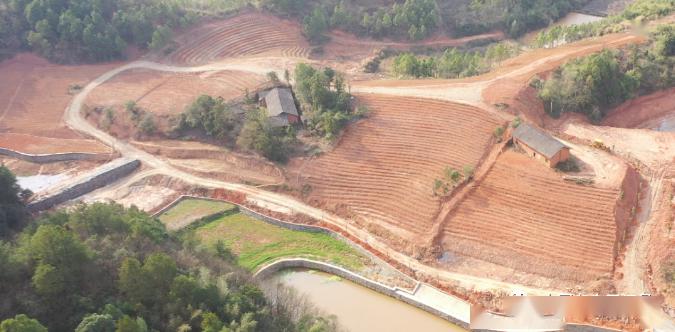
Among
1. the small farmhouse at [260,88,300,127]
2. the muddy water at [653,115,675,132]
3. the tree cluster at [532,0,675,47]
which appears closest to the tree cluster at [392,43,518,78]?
the tree cluster at [532,0,675,47]

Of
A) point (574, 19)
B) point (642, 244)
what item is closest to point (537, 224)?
point (642, 244)

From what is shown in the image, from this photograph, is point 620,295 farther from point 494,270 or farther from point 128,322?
point 128,322

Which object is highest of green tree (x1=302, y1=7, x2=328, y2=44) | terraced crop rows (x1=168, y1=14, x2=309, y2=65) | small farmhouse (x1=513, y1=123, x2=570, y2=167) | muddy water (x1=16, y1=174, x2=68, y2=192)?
green tree (x1=302, y1=7, x2=328, y2=44)

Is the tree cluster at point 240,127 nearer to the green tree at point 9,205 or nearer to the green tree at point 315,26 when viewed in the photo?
the green tree at point 9,205

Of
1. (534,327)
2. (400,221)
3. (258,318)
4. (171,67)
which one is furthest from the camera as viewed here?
(171,67)

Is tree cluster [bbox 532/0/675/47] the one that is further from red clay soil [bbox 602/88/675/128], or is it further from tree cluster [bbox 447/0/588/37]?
tree cluster [bbox 447/0/588/37]

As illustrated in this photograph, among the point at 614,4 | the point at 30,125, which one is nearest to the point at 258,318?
the point at 30,125

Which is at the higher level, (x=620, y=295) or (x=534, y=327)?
(x=620, y=295)

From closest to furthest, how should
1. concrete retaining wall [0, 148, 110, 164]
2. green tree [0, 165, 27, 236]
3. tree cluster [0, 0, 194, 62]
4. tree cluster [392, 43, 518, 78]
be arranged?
green tree [0, 165, 27, 236]
concrete retaining wall [0, 148, 110, 164]
tree cluster [392, 43, 518, 78]
tree cluster [0, 0, 194, 62]

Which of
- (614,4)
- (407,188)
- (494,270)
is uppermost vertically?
(614,4)
